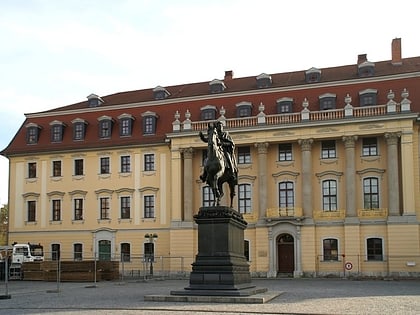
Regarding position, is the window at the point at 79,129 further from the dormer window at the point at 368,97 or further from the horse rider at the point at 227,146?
the horse rider at the point at 227,146

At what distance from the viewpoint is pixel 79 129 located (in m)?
56.4

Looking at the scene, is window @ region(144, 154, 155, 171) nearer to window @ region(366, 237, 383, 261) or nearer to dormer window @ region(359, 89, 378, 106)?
dormer window @ region(359, 89, 378, 106)

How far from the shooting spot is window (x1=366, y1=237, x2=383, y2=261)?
152ft

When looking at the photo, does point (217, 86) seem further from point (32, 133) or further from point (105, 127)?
point (32, 133)

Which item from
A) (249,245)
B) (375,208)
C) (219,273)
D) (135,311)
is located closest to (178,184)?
(249,245)

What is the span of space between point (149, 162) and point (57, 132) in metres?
Result: 9.19

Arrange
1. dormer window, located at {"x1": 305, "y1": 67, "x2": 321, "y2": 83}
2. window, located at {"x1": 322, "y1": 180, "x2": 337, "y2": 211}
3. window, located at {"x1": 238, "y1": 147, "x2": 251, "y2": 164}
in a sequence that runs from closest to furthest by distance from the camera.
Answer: window, located at {"x1": 322, "y1": 180, "x2": 337, "y2": 211}
window, located at {"x1": 238, "y1": 147, "x2": 251, "y2": 164}
dormer window, located at {"x1": 305, "y1": 67, "x2": 321, "y2": 83}

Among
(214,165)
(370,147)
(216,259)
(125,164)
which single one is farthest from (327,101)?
(216,259)

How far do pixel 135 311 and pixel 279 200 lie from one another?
32954mm

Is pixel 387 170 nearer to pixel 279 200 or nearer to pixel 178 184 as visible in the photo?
pixel 279 200

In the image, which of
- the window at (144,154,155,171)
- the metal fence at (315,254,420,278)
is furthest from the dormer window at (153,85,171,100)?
the metal fence at (315,254,420,278)

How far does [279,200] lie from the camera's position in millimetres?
49500

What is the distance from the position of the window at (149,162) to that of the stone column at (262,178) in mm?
8776

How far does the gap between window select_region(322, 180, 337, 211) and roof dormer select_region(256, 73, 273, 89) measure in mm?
9489
